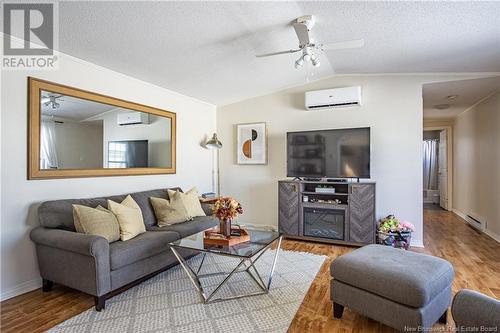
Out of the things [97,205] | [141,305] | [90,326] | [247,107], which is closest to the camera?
[90,326]

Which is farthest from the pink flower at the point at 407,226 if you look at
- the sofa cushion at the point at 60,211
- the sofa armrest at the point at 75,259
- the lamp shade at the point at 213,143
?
the sofa cushion at the point at 60,211

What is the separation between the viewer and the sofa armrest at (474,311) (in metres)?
1.19

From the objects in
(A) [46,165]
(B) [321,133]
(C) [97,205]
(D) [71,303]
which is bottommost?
(D) [71,303]

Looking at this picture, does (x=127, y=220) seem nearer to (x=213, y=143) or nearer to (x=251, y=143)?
(x=213, y=143)

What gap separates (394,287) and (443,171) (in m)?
6.78

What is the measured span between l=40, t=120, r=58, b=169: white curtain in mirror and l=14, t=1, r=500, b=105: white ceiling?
784mm

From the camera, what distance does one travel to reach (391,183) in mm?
4094

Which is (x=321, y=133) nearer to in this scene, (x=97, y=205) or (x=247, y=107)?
(x=247, y=107)

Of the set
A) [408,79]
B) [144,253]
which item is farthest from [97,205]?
[408,79]

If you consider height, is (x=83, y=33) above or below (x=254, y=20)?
below

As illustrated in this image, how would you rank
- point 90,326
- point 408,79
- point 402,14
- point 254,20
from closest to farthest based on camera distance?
point 90,326 → point 402,14 → point 254,20 → point 408,79

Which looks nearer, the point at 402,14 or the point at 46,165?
the point at 402,14

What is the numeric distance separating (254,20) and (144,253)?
2.42 meters

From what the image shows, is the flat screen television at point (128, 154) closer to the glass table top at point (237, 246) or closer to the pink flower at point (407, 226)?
the glass table top at point (237, 246)
